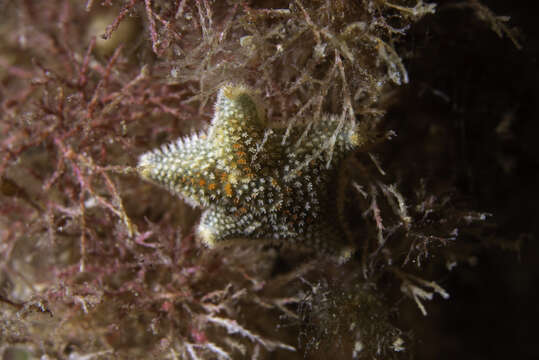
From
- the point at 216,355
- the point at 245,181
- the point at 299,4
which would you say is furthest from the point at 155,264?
the point at 299,4

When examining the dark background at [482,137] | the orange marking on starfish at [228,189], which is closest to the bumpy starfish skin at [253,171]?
the orange marking on starfish at [228,189]

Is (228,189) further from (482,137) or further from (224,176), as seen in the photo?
(482,137)

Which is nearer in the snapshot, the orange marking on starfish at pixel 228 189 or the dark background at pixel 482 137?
the orange marking on starfish at pixel 228 189

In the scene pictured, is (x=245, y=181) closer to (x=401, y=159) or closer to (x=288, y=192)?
(x=288, y=192)

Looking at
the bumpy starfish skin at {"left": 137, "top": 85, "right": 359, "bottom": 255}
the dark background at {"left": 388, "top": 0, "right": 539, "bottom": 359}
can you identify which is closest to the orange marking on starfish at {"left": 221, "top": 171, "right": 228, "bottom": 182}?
the bumpy starfish skin at {"left": 137, "top": 85, "right": 359, "bottom": 255}

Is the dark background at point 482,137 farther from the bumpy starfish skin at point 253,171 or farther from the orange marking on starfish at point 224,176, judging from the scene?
the orange marking on starfish at point 224,176

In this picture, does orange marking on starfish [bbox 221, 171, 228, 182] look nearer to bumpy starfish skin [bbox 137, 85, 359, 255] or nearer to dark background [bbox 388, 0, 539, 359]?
bumpy starfish skin [bbox 137, 85, 359, 255]
